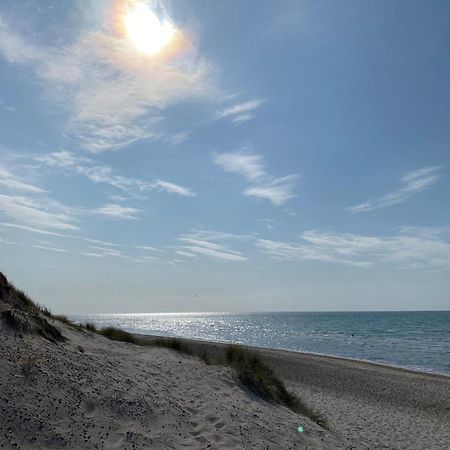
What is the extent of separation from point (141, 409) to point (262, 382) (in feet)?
16.8

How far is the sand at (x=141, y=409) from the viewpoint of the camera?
6.38 metres

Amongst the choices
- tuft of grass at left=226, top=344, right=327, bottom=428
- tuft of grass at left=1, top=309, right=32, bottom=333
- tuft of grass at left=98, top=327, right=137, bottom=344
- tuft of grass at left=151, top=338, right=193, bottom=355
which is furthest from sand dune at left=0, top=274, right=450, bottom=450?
tuft of grass at left=98, top=327, right=137, bottom=344

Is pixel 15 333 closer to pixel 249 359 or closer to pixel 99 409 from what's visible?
pixel 99 409

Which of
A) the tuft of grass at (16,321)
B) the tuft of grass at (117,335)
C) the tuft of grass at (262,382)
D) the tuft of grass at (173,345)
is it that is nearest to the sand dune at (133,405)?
the tuft of grass at (16,321)

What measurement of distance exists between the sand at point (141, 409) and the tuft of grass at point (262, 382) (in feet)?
1.62

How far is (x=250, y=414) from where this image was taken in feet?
30.7

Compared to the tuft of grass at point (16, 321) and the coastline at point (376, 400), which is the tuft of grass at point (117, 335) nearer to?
the coastline at point (376, 400)

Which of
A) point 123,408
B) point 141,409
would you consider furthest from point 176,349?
point 123,408

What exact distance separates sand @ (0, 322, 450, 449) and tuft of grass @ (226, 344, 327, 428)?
0.49 meters

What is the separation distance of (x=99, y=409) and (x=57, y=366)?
1.19 meters

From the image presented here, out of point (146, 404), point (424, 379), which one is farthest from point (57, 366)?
point (424, 379)

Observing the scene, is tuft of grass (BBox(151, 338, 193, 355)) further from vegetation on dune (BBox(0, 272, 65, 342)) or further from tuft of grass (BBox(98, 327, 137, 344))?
vegetation on dune (BBox(0, 272, 65, 342))

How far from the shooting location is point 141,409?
305 inches

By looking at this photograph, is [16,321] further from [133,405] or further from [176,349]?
[176,349]
